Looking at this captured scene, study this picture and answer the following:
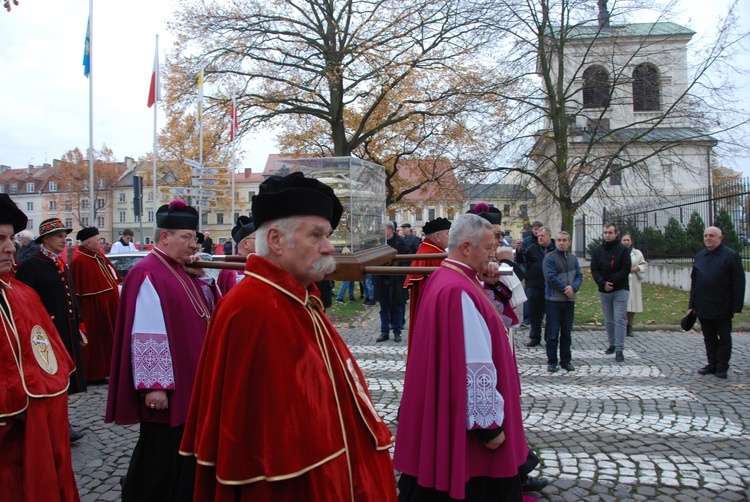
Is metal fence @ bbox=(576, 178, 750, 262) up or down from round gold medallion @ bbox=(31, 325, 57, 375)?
up

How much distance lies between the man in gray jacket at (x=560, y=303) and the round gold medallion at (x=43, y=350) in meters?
6.33

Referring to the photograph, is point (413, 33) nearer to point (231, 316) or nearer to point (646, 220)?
point (646, 220)

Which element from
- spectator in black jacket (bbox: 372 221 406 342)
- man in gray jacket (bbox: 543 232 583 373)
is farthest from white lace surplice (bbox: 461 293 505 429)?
spectator in black jacket (bbox: 372 221 406 342)

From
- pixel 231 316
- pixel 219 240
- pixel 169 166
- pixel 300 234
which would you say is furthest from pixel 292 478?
pixel 219 240

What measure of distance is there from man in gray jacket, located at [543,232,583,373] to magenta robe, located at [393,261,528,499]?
4.82 metres

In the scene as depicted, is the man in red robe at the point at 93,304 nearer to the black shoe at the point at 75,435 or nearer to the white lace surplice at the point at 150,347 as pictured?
the black shoe at the point at 75,435

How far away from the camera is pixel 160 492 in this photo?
11.4 ft

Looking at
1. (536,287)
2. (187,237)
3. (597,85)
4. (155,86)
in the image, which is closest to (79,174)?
(155,86)

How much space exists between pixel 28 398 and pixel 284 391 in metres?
1.73

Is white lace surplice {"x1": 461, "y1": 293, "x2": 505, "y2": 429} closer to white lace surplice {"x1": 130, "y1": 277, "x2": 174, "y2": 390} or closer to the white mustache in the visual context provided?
the white mustache

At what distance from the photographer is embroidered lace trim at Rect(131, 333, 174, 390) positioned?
11.1 feet

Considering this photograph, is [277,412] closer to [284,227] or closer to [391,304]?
[284,227]

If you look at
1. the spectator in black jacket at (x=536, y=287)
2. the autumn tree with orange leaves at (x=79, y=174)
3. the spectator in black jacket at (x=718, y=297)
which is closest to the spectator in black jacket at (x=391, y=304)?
the spectator in black jacket at (x=536, y=287)

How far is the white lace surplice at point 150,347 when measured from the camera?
3.40 meters
